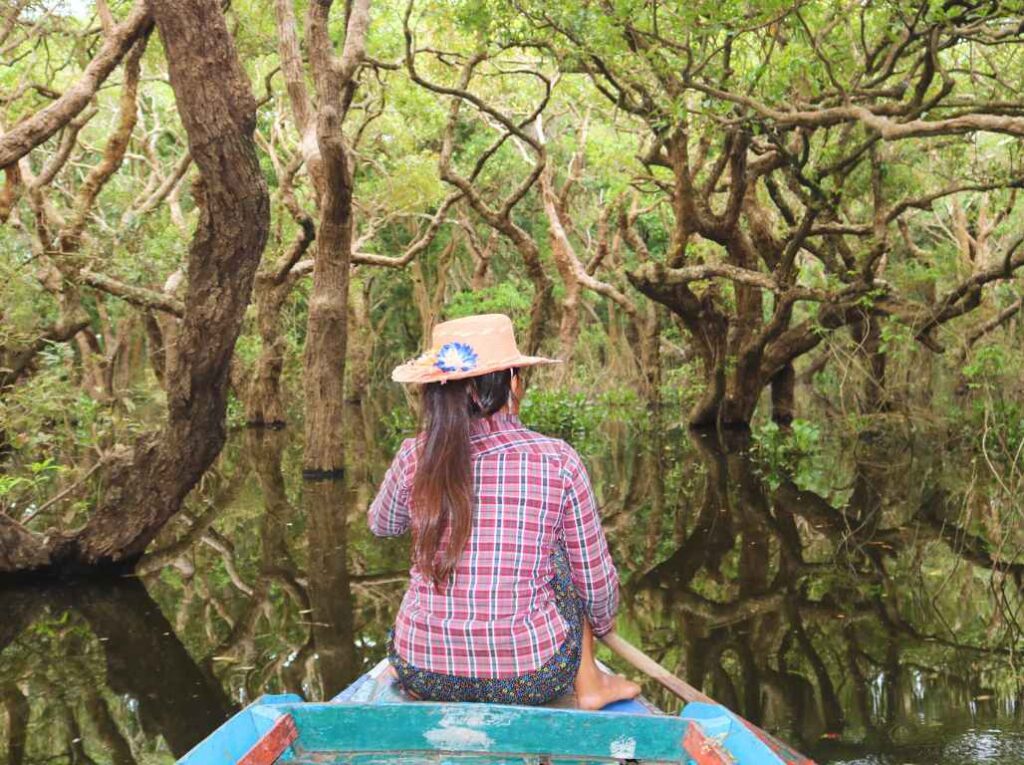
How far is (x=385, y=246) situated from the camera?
29.8 metres

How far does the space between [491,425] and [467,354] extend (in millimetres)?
A: 221

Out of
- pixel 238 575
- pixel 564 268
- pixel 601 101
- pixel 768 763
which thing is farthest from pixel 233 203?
pixel 601 101

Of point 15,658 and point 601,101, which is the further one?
point 601,101

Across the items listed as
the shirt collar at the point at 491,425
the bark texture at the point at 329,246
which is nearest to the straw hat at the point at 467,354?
the shirt collar at the point at 491,425

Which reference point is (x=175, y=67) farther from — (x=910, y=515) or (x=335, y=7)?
(x=335, y=7)

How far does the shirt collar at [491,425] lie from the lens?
3309 millimetres

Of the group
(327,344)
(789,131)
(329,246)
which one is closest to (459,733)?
(329,246)

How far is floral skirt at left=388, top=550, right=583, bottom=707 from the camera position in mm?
3221

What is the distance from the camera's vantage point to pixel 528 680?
3227mm

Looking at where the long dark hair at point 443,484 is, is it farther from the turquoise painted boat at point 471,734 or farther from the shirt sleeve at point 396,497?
the turquoise painted boat at point 471,734

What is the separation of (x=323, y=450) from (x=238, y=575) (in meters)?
4.99

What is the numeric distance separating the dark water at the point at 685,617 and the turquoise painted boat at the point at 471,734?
190cm

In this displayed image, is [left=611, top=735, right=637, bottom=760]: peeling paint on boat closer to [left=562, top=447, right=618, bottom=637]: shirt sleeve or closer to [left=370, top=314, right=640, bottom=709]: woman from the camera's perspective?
[left=370, top=314, right=640, bottom=709]: woman

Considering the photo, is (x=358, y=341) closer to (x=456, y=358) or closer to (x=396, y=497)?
(x=396, y=497)
